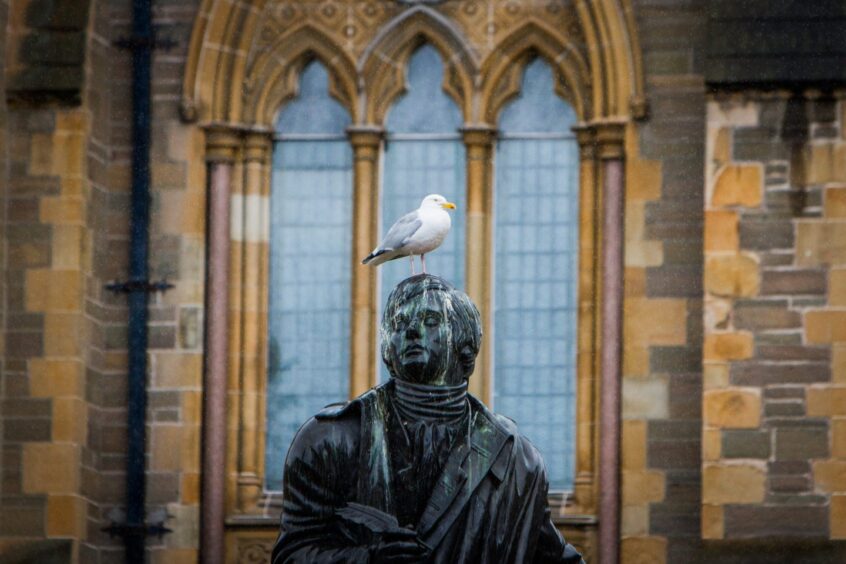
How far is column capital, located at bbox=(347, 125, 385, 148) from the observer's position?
1895cm

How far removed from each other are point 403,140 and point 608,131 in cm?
139

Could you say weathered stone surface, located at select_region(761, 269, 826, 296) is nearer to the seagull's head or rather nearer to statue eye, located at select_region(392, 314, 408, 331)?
the seagull's head

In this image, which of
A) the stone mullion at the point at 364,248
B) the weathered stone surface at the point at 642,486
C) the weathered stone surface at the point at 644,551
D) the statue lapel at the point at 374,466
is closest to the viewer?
the statue lapel at the point at 374,466

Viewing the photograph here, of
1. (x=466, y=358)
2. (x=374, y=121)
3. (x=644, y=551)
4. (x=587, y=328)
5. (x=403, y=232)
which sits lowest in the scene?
(x=644, y=551)

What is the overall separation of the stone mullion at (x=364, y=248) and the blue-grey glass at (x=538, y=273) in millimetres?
792

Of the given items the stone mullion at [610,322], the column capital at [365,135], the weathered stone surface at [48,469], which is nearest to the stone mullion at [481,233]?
the column capital at [365,135]

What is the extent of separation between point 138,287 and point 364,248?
1.50 meters

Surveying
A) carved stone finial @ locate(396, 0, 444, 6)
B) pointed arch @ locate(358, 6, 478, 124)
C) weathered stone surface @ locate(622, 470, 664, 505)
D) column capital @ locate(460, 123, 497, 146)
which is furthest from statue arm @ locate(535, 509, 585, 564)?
carved stone finial @ locate(396, 0, 444, 6)

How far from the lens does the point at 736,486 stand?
1722 cm

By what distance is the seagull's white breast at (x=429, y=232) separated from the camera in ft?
43.9

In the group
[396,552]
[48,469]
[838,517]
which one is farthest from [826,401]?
[396,552]

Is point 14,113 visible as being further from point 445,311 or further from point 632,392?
point 445,311

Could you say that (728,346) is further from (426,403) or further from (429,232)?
(426,403)

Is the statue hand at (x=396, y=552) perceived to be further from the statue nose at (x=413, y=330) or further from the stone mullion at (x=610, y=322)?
the stone mullion at (x=610, y=322)
